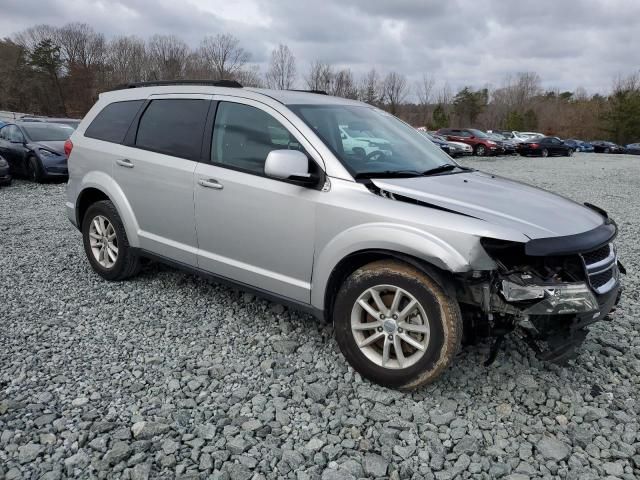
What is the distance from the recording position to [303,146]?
3322 millimetres

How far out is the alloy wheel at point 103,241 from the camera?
4.71m

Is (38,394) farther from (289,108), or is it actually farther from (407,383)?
(289,108)

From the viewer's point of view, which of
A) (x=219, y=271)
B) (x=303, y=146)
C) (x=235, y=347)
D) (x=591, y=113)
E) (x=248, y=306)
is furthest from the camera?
(x=591, y=113)

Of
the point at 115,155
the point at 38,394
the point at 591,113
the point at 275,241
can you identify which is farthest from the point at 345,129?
the point at 591,113

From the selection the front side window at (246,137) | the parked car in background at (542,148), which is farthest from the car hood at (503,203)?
the parked car in background at (542,148)

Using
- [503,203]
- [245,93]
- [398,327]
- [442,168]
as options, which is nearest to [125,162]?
[245,93]

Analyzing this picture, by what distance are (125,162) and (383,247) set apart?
2.63 meters

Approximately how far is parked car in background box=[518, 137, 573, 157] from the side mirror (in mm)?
29972

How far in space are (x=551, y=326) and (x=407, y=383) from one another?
88cm

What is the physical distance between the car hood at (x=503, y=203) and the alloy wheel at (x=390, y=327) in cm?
60

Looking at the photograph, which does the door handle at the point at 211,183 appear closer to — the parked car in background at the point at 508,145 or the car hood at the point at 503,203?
the car hood at the point at 503,203

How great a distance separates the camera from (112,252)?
4.73 meters

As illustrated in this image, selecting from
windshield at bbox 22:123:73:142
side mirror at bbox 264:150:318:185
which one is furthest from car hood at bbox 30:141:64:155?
side mirror at bbox 264:150:318:185

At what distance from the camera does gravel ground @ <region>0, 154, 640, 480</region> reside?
2.45 meters
